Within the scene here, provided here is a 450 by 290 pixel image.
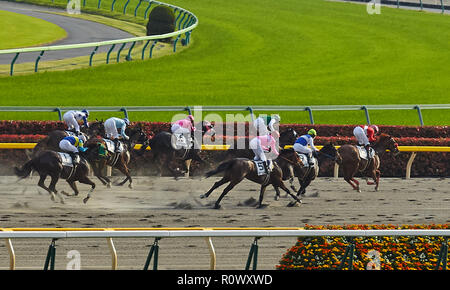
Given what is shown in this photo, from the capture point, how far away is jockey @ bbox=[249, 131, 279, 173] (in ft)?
52.4

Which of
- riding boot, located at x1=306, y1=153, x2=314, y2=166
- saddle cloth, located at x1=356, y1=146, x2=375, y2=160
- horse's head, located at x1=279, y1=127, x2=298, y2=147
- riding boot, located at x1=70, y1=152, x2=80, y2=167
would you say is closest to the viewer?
riding boot, located at x1=70, y1=152, x2=80, y2=167

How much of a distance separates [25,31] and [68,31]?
62.3 inches

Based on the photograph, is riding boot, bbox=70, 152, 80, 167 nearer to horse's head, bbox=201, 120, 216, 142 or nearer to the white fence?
horse's head, bbox=201, 120, 216, 142

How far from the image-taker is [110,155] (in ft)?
57.5

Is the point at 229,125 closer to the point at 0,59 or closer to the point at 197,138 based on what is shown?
the point at 197,138

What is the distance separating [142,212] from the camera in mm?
15523

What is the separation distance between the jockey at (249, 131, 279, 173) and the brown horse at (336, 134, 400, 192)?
6.60ft

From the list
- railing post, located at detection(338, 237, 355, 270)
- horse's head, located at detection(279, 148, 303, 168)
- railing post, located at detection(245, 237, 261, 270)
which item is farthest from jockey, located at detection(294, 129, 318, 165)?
railing post, located at detection(245, 237, 261, 270)

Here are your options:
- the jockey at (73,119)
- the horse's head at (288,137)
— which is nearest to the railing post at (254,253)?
the horse's head at (288,137)

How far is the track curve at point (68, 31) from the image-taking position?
29600 millimetres

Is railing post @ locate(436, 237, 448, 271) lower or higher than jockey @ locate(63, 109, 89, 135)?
higher

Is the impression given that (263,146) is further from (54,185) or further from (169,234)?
(169,234)

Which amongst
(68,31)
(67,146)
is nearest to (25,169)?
(67,146)
